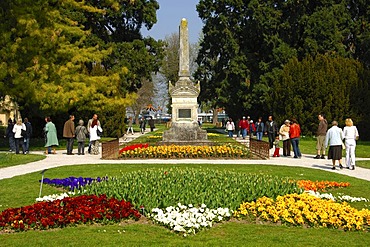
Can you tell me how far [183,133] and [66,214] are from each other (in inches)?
816

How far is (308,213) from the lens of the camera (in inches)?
338

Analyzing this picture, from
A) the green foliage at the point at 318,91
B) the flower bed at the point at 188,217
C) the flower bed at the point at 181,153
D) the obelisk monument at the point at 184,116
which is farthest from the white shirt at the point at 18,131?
the green foliage at the point at 318,91

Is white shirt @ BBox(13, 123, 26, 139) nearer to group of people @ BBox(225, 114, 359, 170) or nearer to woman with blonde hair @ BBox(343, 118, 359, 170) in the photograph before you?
group of people @ BBox(225, 114, 359, 170)

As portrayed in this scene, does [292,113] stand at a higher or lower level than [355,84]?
lower

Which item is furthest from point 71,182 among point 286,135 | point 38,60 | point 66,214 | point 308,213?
point 38,60

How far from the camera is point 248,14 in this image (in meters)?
43.4

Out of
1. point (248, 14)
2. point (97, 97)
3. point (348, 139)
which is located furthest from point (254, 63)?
point (348, 139)

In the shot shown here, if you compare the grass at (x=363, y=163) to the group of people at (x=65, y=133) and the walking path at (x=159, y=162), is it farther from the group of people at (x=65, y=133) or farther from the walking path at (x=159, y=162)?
the group of people at (x=65, y=133)

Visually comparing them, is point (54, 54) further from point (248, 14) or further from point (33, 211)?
point (248, 14)

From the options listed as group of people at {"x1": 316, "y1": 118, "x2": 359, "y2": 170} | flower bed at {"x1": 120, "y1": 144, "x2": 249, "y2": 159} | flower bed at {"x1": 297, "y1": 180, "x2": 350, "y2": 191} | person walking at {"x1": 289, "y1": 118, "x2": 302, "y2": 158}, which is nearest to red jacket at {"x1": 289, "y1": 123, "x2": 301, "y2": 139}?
person walking at {"x1": 289, "y1": 118, "x2": 302, "y2": 158}

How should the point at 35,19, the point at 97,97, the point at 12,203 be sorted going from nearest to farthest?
the point at 12,203, the point at 35,19, the point at 97,97

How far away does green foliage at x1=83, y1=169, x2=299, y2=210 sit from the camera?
905cm

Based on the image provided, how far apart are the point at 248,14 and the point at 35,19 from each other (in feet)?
78.8

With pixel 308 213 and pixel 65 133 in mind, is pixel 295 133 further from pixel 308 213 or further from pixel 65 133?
pixel 308 213
